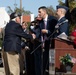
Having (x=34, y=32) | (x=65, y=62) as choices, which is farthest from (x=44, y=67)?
(x=65, y=62)

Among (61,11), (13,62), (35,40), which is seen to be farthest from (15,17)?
(61,11)

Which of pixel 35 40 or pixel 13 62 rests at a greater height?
pixel 35 40

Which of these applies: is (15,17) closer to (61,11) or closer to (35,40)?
(35,40)

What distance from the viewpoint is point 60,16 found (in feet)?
30.3

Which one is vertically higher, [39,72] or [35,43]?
[35,43]

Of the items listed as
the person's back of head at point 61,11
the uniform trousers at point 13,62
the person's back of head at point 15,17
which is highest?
the person's back of head at point 61,11

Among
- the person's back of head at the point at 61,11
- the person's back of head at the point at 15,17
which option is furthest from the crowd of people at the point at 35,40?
the person's back of head at the point at 61,11

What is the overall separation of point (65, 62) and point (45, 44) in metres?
1.60

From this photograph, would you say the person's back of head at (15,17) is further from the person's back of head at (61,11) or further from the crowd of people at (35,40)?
the person's back of head at (61,11)

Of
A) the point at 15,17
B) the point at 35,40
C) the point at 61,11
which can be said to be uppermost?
the point at 61,11

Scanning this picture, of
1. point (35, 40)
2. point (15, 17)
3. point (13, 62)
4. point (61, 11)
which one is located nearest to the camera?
point (61, 11)

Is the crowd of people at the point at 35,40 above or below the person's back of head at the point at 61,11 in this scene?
below

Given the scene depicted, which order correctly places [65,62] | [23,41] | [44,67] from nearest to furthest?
[65,62]
[44,67]
[23,41]

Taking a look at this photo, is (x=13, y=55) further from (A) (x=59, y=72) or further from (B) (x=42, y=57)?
(A) (x=59, y=72)
